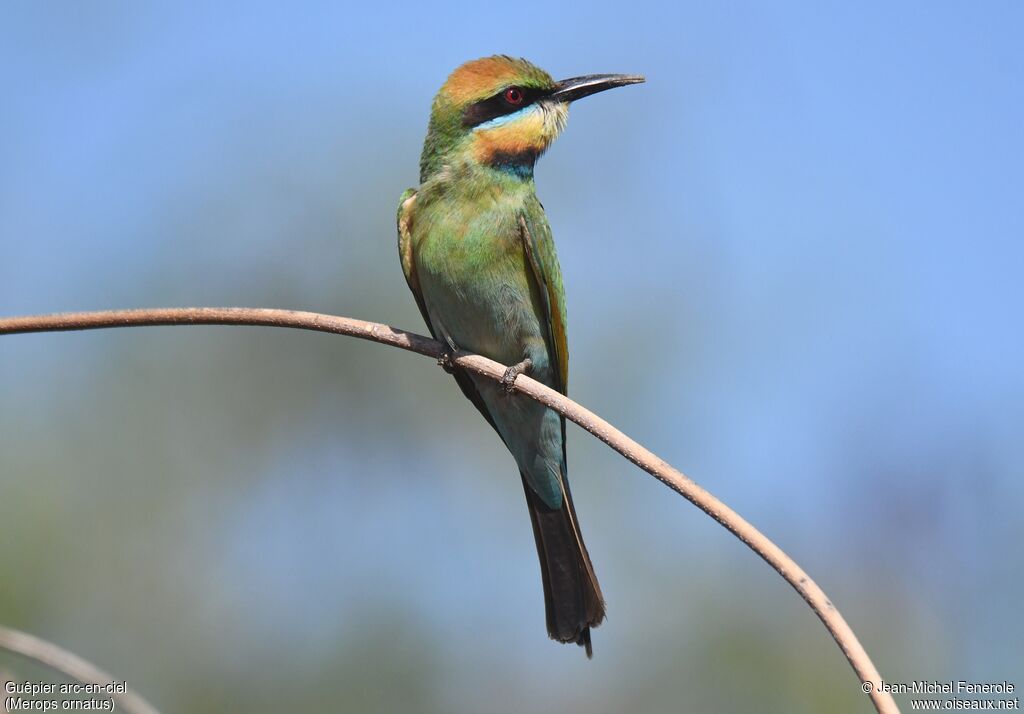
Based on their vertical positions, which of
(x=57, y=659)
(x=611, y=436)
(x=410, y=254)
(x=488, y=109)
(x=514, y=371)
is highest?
(x=488, y=109)

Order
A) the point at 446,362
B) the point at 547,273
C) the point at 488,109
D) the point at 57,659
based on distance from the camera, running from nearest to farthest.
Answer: the point at 57,659, the point at 446,362, the point at 547,273, the point at 488,109

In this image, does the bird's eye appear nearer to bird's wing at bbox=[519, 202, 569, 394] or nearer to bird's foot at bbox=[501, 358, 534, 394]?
bird's wing at bbox=[519, 202, 569, 394]

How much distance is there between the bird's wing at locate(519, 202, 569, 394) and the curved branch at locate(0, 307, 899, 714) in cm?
114

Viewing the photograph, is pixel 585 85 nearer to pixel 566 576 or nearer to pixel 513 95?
pixel 513 95

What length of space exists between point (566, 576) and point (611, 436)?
1555mm

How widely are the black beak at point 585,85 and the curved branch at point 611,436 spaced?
1.56 m

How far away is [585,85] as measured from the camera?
3520 mm

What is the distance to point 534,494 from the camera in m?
3.46

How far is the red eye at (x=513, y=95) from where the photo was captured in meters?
3.49

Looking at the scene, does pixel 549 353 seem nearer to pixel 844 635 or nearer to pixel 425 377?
pixel 844 635

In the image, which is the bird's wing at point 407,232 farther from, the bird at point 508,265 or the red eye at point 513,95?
the red eye at point 513,95

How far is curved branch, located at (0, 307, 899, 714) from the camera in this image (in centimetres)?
142

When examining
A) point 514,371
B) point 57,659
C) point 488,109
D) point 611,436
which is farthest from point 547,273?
point 57,659

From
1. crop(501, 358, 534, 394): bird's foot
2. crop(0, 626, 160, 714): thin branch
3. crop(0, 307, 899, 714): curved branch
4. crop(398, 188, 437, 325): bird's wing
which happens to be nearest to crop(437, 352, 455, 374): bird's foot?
crop(501, 358, 534, 394): bird's foot
